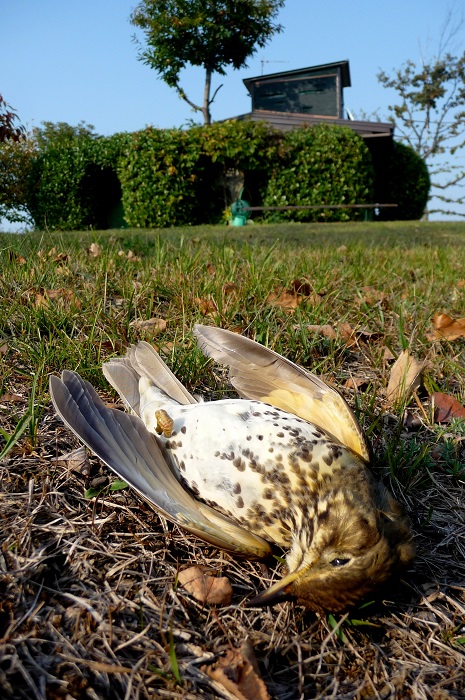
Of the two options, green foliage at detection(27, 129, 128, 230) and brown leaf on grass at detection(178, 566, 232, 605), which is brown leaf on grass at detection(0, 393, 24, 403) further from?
green foliage at detection(27, 129, 128, 230)

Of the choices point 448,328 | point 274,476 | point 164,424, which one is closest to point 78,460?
point 164,424

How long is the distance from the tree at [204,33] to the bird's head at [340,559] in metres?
31.5

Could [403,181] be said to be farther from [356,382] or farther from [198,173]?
[356,382]

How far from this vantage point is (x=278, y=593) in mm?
1646

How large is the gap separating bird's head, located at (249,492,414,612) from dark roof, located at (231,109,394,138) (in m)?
21.4

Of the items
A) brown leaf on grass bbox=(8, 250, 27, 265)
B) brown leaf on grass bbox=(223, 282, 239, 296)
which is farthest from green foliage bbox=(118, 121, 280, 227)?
brown leaf on grass bbox=(223, 282, 239, 296)

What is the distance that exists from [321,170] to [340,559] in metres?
19.1

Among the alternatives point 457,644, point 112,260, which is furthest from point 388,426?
point 112,260

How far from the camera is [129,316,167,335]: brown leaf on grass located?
325 cm

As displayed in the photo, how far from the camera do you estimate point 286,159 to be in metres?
19.2

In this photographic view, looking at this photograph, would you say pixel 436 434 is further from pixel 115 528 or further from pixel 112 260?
pixel 112 260

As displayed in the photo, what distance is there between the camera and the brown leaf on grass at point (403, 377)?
296cm

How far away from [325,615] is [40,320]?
2177 mm

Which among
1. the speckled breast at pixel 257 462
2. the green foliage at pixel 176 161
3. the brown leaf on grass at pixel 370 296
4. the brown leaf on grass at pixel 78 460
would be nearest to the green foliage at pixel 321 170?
the green foliage at pixel 176 161
